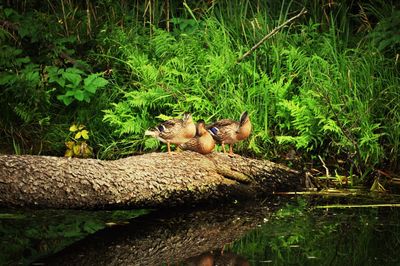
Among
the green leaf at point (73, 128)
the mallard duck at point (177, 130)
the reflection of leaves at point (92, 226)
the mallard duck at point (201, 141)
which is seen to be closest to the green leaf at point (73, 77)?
the green leaf at point (73, 128)

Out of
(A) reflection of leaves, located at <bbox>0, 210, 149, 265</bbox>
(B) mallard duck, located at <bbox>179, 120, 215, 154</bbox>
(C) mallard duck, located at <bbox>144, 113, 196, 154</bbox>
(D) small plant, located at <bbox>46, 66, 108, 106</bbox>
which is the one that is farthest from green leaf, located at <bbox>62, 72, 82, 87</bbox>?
(A) reflection of leaves, located at <bbox>0, 210, 149, 265</bbox>

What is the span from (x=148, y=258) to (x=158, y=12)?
6.28 meters

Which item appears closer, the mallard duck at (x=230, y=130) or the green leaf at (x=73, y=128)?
the mallard duck at (x=230, y=130)

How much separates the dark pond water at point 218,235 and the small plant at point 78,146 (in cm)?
209

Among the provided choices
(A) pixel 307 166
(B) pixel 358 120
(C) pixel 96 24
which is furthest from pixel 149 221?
(C) pixel 96 24

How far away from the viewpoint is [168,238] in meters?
6.38

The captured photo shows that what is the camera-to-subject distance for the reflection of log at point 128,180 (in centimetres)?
709

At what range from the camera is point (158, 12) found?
11438mm

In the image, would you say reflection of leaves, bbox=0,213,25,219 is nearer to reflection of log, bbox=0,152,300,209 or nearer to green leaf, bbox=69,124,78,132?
reflection of log, bbox=0,152,300,209

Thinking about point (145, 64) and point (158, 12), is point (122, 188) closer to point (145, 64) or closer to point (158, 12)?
point (145, 64)

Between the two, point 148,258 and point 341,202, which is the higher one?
point 148,258

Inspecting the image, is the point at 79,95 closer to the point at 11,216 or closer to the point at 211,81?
the point at 211,81

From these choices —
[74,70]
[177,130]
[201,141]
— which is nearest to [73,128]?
[74,70]

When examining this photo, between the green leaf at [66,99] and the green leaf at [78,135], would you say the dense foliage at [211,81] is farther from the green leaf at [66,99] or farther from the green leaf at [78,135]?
the green leaf at [78,135]
